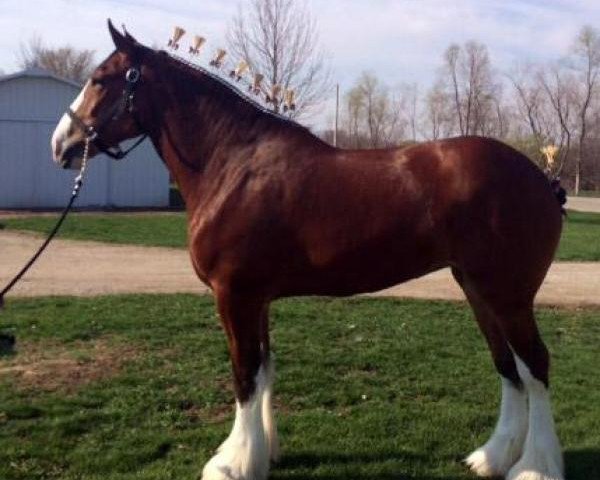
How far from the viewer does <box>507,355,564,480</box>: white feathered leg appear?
459 cm

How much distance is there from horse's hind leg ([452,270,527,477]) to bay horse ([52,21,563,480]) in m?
0.07

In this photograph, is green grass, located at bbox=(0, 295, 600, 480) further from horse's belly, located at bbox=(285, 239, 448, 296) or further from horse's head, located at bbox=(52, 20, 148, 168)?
horse's head, located at bbox=(52, 20, 148, 168)

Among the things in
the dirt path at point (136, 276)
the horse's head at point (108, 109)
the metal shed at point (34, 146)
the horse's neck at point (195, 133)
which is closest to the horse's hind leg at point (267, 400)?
the horse's neck at point (195, 133)

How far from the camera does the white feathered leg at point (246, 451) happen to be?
4637mm

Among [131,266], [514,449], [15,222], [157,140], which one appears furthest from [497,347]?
[15,222]

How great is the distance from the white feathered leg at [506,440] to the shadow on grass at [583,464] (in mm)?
354

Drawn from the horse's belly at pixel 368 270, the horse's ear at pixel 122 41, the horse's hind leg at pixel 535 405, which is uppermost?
the horse's ear at pixel 122 41

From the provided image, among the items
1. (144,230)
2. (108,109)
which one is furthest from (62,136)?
(144,230)

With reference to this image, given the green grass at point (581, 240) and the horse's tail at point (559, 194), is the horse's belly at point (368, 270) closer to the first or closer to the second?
the horse's tail at point (559, 194)

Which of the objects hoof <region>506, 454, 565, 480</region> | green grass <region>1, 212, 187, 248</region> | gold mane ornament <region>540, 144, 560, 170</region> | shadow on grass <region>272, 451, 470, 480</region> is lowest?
green grass <region>1, 212, 187, 248</region>

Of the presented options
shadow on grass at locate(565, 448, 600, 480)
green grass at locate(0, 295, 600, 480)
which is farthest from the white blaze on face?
shadow on grass at locate(565, 448, 600, 480)

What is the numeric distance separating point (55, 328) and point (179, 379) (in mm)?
2279

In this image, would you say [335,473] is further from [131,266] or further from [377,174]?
[131,266]

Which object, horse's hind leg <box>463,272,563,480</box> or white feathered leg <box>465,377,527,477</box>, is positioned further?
white feathered leg <box>465,377,527,477</box>
